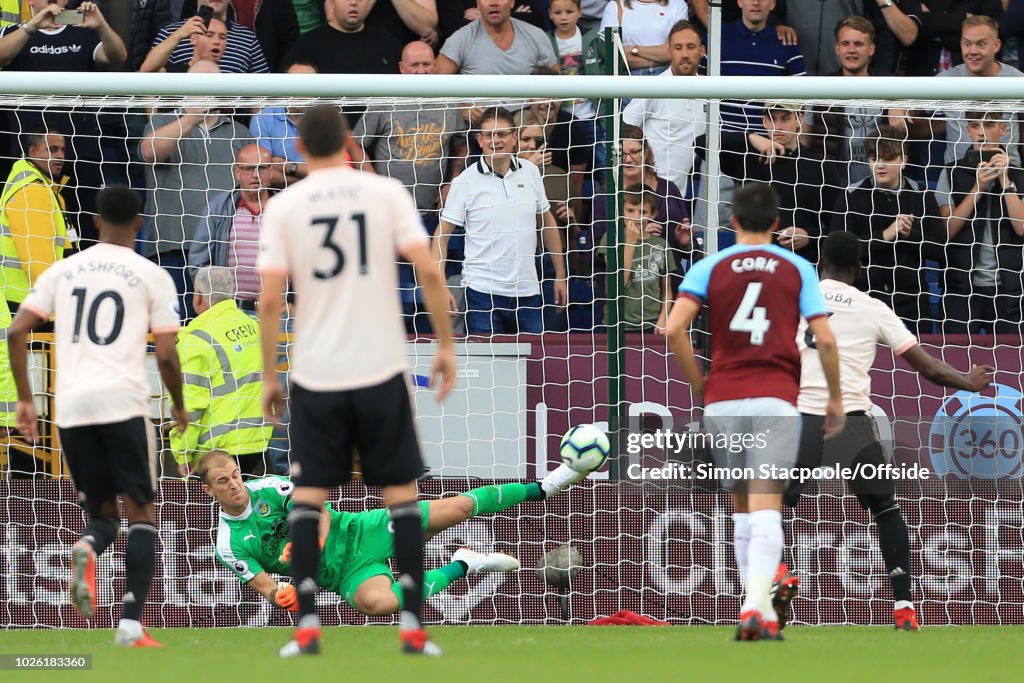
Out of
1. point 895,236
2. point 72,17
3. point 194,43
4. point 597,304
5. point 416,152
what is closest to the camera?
point 597,304

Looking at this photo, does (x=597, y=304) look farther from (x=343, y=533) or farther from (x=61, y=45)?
(x=61, y=45)

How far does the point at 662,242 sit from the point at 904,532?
2.86 m

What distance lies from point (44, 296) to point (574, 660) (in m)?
2.92

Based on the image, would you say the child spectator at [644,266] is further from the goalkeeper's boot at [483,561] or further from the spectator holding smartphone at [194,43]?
the spectator holding smartphone at [194,43]

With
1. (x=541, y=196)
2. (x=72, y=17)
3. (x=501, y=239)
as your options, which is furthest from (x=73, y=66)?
(x=541, y=196)

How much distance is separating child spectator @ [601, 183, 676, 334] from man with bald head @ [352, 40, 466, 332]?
1.30 metres

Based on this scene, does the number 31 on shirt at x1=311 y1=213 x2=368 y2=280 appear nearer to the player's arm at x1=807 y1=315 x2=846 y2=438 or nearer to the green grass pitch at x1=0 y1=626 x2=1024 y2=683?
the green grass pitch at x1=0 y1=626 x2=1024 y2=683

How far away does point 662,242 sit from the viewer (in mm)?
9938

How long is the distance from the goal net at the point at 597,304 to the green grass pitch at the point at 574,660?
5.19ft

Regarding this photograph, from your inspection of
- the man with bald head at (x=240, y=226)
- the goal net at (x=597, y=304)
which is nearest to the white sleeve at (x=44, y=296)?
the goal net at (x=597, y=304)

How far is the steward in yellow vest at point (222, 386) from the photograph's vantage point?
951 centimetres

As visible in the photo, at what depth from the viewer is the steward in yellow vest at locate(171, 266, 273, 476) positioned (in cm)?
951

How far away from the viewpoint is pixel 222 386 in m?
9.55

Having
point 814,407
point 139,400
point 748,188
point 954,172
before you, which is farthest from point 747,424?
point 954,172
